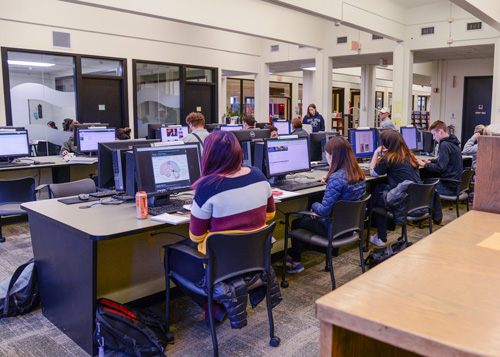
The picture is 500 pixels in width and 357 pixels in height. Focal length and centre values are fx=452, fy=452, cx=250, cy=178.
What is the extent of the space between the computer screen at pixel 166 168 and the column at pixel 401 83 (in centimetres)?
712

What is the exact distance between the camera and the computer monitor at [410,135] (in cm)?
674

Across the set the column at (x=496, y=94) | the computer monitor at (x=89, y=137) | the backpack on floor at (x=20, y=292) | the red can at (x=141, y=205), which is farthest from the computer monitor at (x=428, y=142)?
the backpack on floor at (x=20, y=292)

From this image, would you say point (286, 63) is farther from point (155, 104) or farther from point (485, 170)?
point (485, 170)

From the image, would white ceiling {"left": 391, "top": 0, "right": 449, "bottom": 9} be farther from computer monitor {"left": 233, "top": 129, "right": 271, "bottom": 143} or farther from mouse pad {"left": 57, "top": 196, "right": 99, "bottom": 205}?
mouse pad {"left": 57, "top": 196, "right": 99, "bottom": 205}

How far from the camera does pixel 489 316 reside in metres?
0.81

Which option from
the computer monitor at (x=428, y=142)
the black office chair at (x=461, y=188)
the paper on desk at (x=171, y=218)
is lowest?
the black office chair at (x=461, y=188)

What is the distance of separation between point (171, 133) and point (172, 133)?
0.7 inches

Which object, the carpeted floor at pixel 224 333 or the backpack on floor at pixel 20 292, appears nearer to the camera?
the carpeted floor at pixel 224 333

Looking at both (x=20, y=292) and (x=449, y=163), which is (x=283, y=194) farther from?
(x=449, y=163)

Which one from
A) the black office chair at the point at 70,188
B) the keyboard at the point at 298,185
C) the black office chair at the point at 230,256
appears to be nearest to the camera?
the black office chair at the point at 230,256

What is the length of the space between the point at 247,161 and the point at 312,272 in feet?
3.66

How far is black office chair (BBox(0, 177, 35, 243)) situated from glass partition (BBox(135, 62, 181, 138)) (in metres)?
5.06

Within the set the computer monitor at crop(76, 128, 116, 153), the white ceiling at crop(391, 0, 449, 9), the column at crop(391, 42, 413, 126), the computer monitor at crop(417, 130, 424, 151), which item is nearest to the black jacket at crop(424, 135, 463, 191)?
the computer monitor at crop(417, 130, 424, 151)

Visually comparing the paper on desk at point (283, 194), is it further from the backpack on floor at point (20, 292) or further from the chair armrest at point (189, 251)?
the backpack on floor at point (20, 292)
